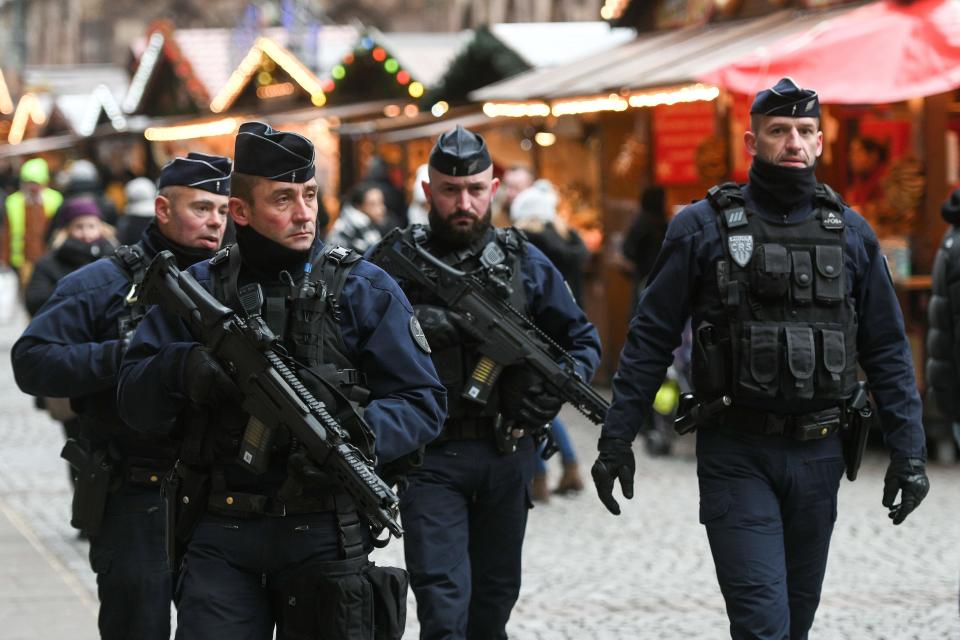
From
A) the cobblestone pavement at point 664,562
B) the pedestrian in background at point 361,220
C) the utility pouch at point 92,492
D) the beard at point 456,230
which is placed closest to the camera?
the utility pouch at point 92,492

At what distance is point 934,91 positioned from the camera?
10.3 m

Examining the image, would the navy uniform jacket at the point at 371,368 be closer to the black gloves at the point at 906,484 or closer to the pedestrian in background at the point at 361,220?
the black gloves at the point at 906,484

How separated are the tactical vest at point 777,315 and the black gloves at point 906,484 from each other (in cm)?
27

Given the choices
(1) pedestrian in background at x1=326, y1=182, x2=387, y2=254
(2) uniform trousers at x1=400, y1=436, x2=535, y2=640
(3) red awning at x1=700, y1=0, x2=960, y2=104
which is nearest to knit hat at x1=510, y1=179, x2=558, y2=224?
(1) pedestrian in background at x1=326, y1=182, x2=387, y2=254

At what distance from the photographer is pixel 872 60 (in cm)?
1086

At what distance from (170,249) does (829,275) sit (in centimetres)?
211

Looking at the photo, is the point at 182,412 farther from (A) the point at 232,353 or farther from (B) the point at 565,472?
(B) the point at 565,472

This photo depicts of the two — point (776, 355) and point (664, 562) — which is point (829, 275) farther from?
point (664, 562)

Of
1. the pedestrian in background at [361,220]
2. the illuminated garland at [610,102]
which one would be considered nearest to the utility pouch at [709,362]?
the pedestrian in background at [361,220]

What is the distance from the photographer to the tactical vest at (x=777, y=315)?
198 inches

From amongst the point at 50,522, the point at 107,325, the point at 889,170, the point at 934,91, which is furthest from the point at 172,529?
the point at 889,170

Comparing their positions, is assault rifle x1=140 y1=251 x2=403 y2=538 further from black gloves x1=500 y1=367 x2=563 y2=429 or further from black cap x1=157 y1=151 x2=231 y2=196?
black gloves x1=500 y1=367 x2=563 y2=429

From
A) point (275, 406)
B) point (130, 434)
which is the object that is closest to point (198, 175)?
point (130, 434)

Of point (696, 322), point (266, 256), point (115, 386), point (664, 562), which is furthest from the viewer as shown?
point (664, 562)
